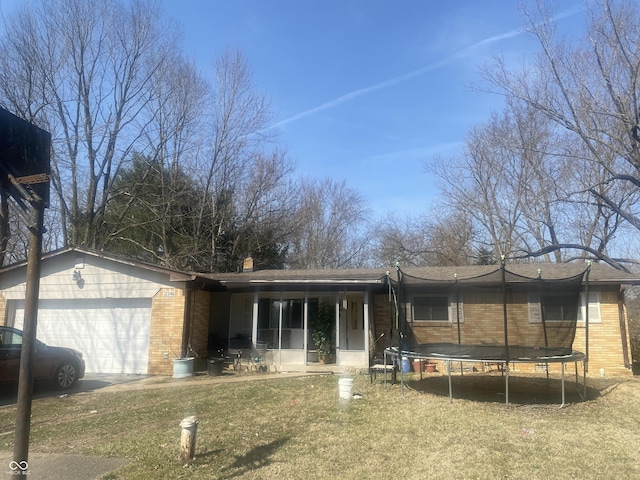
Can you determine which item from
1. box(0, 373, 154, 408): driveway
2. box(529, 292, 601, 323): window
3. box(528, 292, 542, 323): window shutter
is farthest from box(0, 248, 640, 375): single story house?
box(529, 292, 601, 323): window

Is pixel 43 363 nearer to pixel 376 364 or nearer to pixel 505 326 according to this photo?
pixel 376 364

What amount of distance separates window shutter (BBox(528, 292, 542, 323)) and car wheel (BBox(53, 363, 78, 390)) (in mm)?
10580

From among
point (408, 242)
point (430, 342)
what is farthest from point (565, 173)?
point (430, 342)

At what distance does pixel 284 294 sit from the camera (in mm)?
14383

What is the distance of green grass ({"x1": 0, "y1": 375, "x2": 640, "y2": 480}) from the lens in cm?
490

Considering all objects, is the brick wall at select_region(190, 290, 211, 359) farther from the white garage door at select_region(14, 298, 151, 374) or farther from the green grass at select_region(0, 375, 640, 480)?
the green grass at select_region(0, 375, 640, 480)

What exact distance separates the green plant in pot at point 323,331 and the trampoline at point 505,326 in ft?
11.1

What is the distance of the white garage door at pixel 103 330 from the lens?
42.7 feet

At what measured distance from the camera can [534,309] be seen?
976cm

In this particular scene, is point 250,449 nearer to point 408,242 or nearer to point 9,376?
point 9,376

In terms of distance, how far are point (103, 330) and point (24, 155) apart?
424 inches

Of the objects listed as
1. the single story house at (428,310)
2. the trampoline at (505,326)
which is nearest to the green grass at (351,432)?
the trampoline at (505,326)

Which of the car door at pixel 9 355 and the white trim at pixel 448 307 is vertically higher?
the white trim at pixel 448 307

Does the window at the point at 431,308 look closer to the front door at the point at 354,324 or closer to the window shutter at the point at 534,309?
the front door at the point at 354,324
